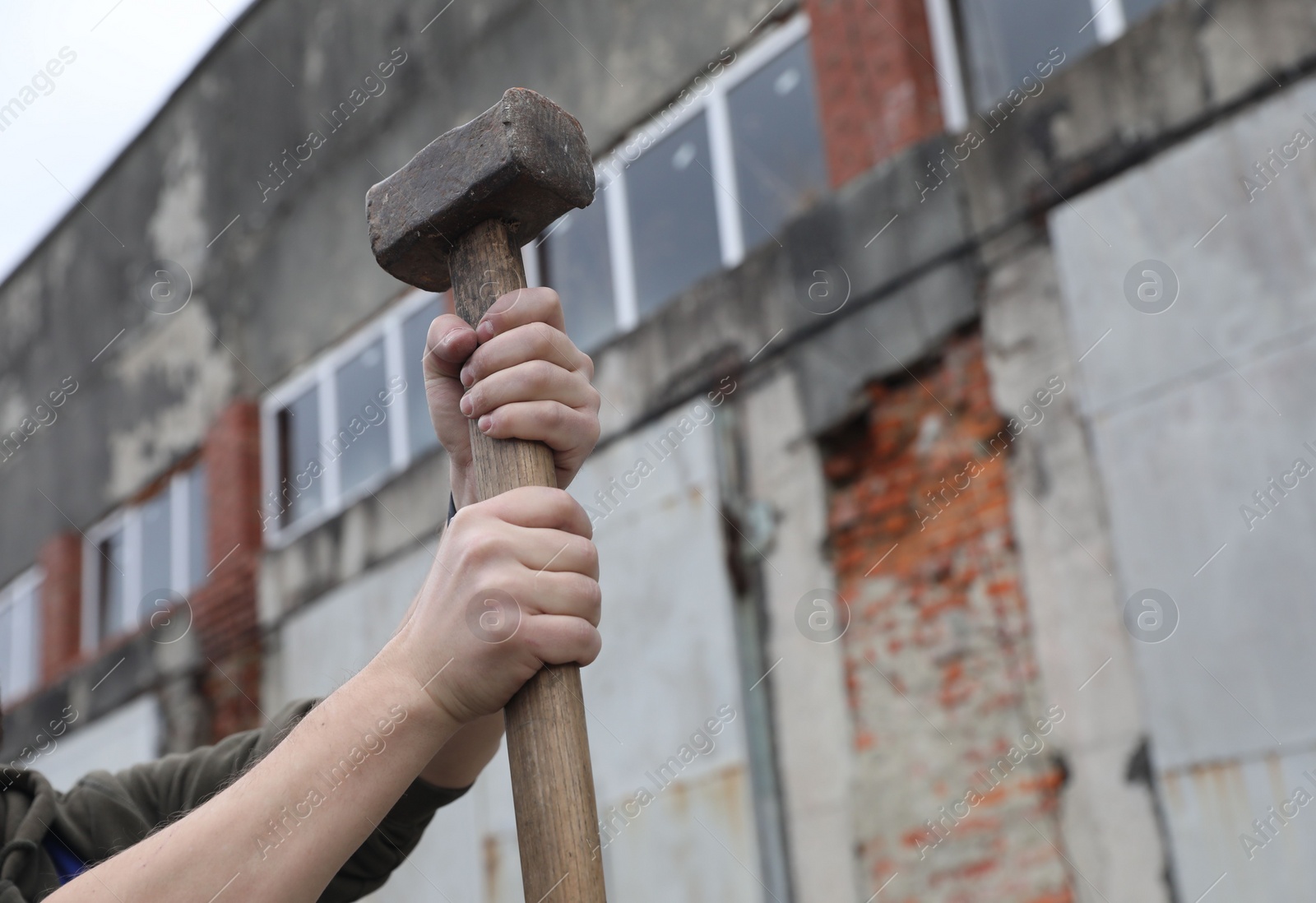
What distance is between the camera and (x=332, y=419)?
371 inches

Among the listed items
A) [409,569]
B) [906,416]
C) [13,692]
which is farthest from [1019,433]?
[13,692]

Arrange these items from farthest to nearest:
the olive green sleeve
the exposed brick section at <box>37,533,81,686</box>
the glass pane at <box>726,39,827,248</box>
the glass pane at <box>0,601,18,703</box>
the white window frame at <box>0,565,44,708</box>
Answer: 1. the glass pane at <box>0,601,18,703</box>
2. the white window frame at <box>0,565,44,708</box>
3. the exposed brick section at <box>37,533,81,686</box>
4. the glass pane at <box>726,39,827,248</box>
5. the olive green sleeve

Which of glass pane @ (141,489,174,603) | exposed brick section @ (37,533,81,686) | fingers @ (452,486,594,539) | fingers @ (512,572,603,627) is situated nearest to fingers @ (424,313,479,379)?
fingers @ (452,486,594,539)

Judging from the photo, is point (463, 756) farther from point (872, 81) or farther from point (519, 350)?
point (872, 81)

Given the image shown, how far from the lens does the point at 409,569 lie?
25.9ft

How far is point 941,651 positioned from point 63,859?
12.7 ft

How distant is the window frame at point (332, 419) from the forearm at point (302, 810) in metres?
6.34

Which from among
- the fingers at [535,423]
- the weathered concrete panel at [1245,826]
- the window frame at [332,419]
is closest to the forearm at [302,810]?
the fingers at [535,423]

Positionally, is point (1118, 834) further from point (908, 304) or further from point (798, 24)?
point (798, 24)

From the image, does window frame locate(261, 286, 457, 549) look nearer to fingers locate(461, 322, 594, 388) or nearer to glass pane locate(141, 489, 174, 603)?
glass pane locate(141, 489, 174, 603)

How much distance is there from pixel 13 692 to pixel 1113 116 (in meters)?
10.9

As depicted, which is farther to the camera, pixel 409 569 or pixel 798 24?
pixel 409 569

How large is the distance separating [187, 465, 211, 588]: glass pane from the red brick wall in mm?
6148

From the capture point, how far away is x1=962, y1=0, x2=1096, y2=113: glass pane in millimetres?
5676
